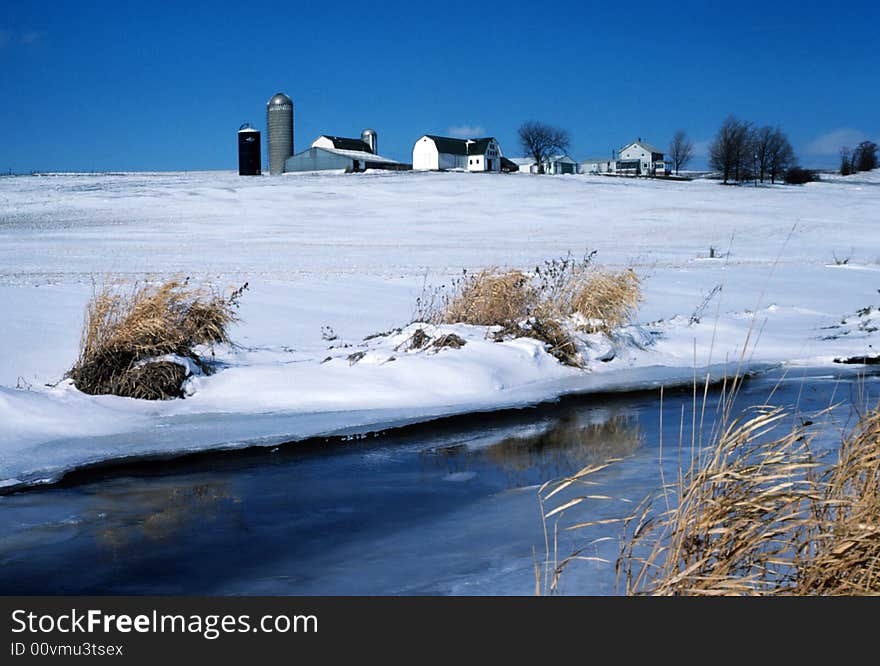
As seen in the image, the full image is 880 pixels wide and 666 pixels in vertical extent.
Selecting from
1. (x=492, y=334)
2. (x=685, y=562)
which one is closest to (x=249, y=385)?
(x=492, y=334)

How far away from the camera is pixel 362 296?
1744 centimetres

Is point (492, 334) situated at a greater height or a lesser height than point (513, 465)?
greater

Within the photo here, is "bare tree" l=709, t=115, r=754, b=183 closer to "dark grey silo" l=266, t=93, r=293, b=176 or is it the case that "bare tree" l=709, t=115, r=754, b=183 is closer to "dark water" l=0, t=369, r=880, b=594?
"dark grey silo" l=266, t=93, r=293, b=176

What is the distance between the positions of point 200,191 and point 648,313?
143 feet

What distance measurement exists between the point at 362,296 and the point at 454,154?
257ft

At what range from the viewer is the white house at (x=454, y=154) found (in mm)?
92062

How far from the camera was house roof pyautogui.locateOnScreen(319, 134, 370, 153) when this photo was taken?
294 ft

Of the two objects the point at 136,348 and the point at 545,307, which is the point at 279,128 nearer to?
the point at 545,307

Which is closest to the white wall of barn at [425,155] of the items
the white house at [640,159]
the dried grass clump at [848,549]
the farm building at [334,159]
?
the farm building at [334,159]

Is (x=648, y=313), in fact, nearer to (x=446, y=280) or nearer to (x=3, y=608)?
(x=446, y=280)

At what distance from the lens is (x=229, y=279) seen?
778 inches

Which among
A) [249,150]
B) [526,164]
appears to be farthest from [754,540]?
[526,164]

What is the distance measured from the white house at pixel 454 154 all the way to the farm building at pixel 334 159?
288cm

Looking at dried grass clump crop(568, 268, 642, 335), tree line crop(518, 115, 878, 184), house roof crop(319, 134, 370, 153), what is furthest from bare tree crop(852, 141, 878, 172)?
dried grass clump crop(568, 268, 642, 335)
